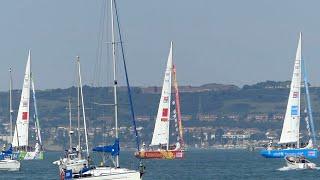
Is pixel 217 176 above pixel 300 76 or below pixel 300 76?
below

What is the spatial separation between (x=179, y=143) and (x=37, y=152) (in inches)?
941

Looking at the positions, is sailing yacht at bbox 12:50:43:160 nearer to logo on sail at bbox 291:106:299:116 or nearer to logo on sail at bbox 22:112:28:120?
logo on sail at bbox 22:112:28:120

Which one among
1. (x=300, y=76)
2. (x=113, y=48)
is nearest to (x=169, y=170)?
(x=300, y=76)

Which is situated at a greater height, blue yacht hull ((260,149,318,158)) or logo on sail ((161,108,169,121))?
logo on sail ((161,108,169,121))

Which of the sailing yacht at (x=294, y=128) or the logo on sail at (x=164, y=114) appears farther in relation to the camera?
the logo on sail at (x=164, y=114)

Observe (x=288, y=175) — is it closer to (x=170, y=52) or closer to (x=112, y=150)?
(x=112, y=150)

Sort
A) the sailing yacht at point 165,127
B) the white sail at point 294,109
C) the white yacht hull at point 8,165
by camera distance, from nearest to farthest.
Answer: the white yacht hull at point 8,165 → the white sail at point 294,109 → the sailing yacht at point 165,127

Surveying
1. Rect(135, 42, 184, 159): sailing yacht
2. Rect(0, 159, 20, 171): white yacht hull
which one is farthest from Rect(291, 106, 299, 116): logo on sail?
Rect(0, 159, 20, 171): white yacht hull

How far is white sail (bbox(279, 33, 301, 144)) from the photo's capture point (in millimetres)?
143000

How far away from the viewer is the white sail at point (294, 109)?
143000 millimetres

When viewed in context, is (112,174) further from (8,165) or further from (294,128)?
(294,128)

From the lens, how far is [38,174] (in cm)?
11988

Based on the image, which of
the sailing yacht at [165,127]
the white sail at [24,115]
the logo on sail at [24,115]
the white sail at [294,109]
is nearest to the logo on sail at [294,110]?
the white sail at [294,109]

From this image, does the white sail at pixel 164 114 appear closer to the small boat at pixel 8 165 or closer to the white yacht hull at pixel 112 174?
the small boat at pixel 8 165
